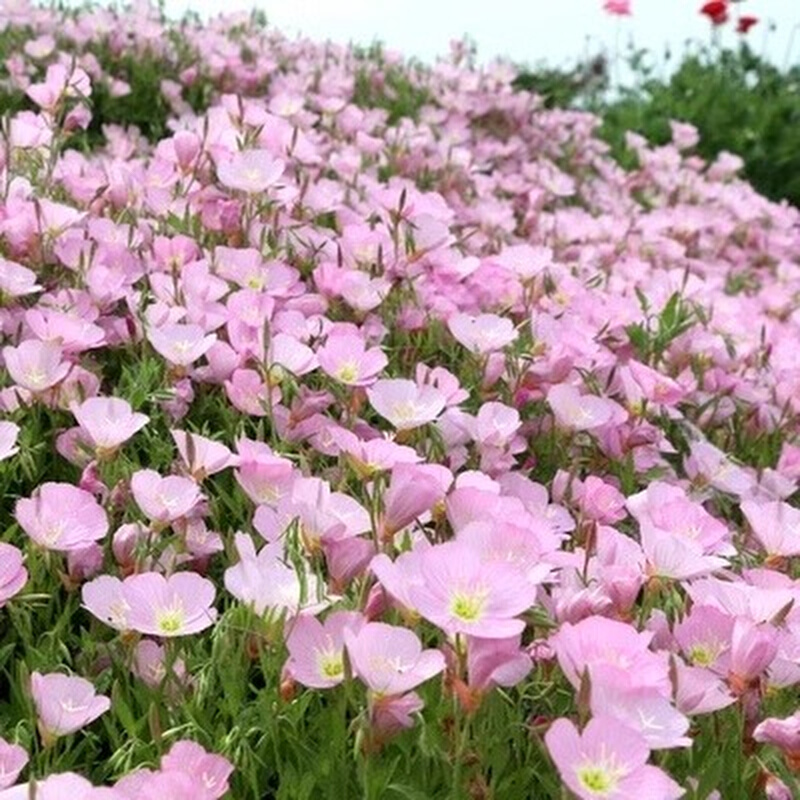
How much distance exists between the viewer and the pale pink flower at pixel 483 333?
250 cm

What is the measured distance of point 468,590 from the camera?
1.40 meters

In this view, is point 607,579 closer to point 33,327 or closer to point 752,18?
point 33,327

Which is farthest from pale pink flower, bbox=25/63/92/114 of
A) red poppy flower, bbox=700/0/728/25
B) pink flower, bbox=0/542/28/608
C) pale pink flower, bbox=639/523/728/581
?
red poppy flower, bbox=700/0/728/25

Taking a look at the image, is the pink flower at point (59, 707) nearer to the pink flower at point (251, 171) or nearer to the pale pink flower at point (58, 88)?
the pink flower at point (251, 171)

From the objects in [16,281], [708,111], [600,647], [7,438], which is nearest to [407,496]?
[600,647]

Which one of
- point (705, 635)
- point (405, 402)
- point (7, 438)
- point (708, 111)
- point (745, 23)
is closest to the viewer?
point (705, 635)

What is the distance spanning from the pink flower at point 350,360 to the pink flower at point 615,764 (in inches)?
41.1

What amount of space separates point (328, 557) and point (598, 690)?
1.45 ft

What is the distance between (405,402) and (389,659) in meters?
0.75

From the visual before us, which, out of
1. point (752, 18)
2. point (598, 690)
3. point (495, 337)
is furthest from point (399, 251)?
point (752, 18)

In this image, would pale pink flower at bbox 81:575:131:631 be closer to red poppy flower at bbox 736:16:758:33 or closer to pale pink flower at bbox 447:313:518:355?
pale pink flower at bbox 447:313:518:355

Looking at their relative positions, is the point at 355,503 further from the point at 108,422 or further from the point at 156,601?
the point at 108,422

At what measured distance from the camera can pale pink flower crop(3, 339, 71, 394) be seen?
6.90ft

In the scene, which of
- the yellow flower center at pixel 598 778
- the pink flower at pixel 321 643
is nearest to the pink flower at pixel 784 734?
the yellow flower center at pixel 598 778
